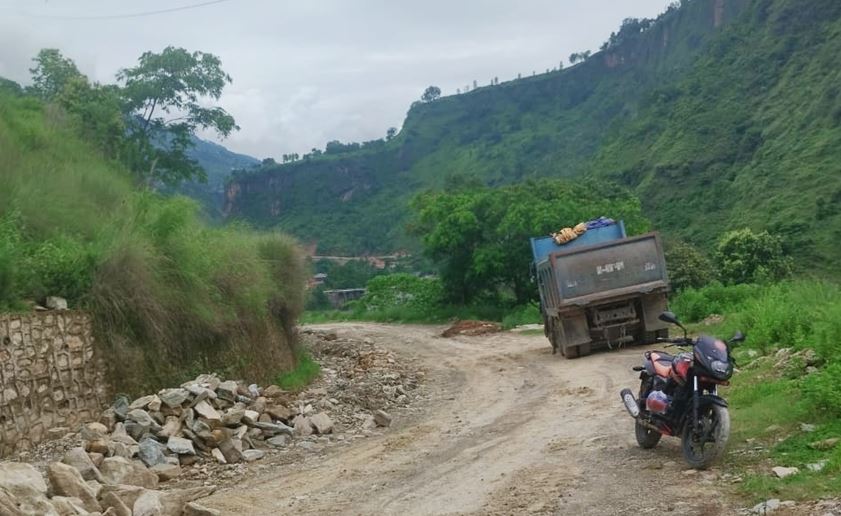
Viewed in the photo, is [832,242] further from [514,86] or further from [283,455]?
[514,86]

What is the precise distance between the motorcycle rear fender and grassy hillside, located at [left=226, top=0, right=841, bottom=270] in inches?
615

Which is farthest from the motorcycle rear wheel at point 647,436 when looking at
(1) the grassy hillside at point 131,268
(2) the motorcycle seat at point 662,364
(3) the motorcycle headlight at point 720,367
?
(1) the grassy hillside at point 131,268

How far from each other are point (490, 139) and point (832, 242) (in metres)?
74.7

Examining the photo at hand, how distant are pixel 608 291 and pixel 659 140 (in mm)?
60542

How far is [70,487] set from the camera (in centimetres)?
619

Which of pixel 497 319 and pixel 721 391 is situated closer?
pixel 721 391

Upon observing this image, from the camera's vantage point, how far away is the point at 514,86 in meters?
128

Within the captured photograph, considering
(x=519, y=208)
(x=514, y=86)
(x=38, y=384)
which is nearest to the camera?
(x=38, y=384)

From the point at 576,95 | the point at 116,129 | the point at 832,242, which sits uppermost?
the point at 576,95

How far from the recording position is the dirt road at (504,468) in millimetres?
6387

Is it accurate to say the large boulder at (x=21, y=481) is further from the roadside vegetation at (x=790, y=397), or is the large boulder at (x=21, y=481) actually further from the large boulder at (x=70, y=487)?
the roadside vegetation at (x=790, y=397)

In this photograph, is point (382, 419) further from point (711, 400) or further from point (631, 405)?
point (711, 400)

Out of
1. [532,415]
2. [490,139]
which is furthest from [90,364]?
[490,139]

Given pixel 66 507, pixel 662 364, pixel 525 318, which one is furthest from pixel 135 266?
pixel 525 318
